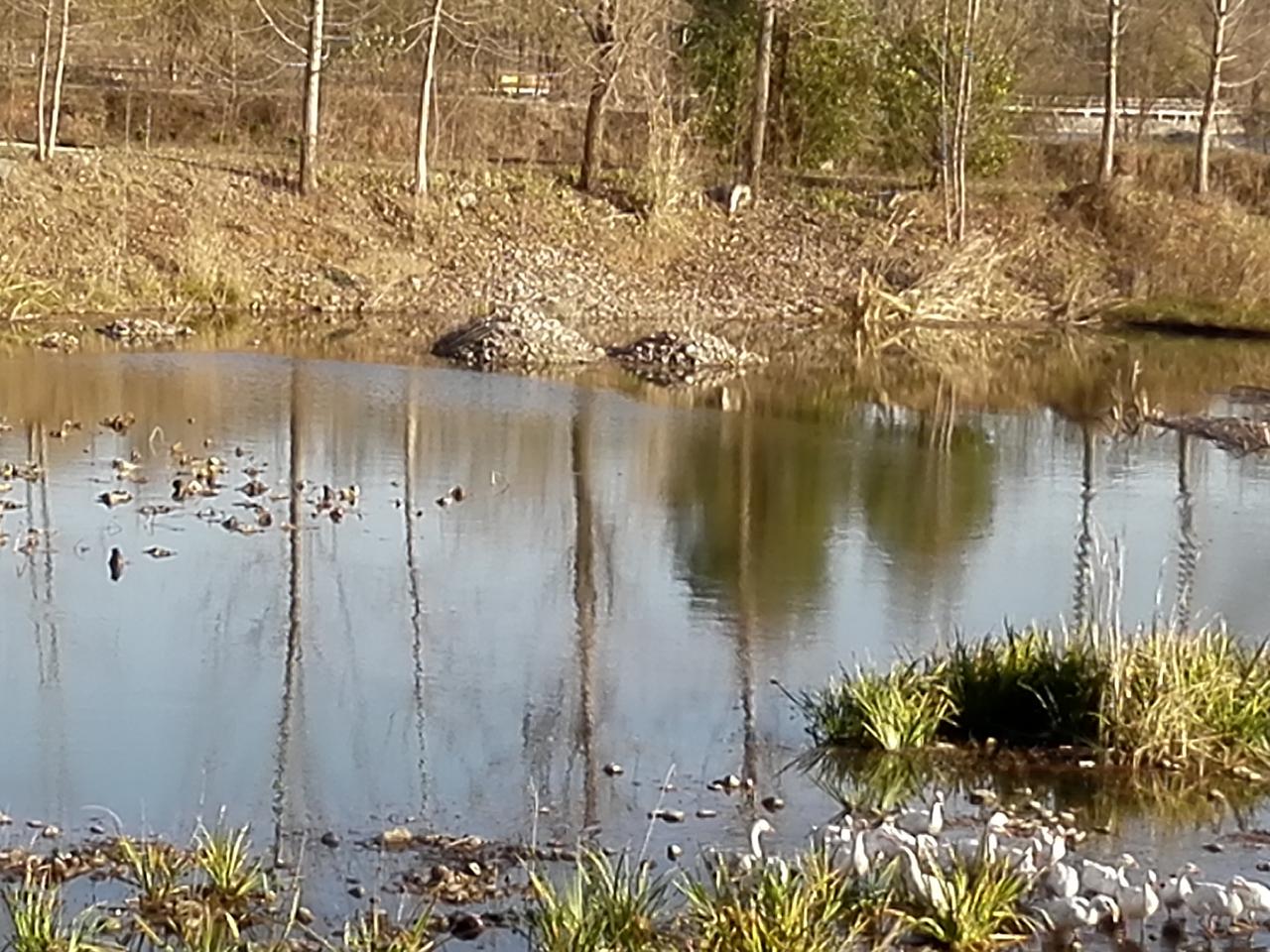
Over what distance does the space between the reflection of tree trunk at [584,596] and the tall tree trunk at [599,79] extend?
13.0 meters

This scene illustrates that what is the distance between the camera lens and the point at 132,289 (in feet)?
92.7

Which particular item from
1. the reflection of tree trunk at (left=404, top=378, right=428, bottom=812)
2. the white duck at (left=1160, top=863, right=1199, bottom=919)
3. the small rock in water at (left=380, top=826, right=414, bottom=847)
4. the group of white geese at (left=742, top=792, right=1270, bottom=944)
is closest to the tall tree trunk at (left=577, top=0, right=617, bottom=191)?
the reflection of tree trunk at (left=404, top=378, right=428, bottom=812)

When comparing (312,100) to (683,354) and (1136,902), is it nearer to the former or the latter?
(683,354)

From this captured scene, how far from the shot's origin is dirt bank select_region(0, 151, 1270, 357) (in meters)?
28.9

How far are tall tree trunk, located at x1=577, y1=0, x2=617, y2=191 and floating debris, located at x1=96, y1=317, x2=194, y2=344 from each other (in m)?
9.61

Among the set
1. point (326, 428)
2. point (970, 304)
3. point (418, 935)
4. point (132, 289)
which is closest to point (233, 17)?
point (132, 289)

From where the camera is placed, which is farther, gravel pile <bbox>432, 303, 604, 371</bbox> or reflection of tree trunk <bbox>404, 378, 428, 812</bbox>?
gravel pile <bbox>432, 303, 604, 371</bbox>

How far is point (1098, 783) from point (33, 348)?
17686mm

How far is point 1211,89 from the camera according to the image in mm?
34094

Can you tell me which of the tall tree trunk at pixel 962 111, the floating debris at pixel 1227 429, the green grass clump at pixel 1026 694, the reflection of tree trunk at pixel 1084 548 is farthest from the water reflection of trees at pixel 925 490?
the tall tree trunk at pixel 962 111

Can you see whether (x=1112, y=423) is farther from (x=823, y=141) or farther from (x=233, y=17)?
(x=233, y=17)

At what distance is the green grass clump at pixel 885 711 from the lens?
33.9 feet

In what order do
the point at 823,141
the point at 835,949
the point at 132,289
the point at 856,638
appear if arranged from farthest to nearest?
the point at 823,141 → the point at 132,289 → the point at 856,638 → the point at 835,949

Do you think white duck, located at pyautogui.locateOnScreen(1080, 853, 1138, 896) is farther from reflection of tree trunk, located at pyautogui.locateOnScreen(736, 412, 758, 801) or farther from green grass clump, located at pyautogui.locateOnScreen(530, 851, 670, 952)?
reflection of tree trunk, located at pyautogui.locateOnScreen(736, 412, 758, 801)
